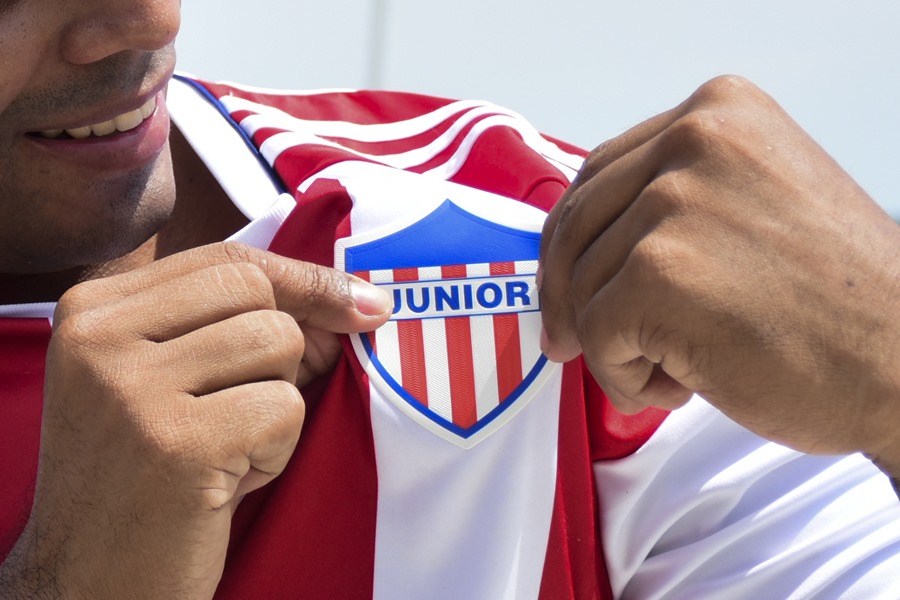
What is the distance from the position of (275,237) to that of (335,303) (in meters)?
0.15

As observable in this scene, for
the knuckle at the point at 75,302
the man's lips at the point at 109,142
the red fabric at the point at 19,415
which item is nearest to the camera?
the knuckle at the point at 75,302

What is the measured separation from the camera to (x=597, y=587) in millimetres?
787

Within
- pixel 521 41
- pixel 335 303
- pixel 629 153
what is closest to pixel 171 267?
pixel 335 303

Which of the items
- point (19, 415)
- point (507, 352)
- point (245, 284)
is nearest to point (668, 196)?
point (507, 352)

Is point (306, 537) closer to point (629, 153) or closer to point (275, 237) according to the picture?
point (275, 237)

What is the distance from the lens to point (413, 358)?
29.7 inches

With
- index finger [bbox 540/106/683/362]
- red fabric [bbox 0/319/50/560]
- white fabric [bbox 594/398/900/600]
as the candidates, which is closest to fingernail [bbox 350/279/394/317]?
index finger [bbox 540/106/683/362]

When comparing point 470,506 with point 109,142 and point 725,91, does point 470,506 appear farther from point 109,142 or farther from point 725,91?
point 109,142

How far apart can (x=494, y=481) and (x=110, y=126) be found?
1.71 feet

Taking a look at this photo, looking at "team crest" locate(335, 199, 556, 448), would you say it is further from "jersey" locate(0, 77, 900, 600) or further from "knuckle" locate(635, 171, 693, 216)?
"knuckle" locate(635, 171, 693, 216)

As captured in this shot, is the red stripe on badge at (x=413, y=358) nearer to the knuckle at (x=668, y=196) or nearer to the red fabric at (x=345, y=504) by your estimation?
the red fabric at (x=345, y=504)

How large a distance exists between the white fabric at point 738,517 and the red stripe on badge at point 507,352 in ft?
0.36

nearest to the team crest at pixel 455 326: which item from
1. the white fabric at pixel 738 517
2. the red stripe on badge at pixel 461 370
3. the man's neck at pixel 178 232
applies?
the red stripe on badge at pixel 461 370

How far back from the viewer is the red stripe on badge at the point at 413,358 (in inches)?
29.5
